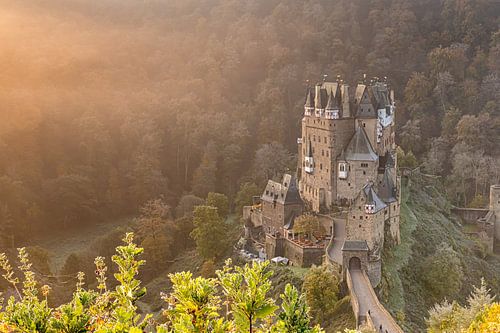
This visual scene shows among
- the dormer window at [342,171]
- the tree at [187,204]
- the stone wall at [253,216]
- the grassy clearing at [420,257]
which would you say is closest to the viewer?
the grassy clearing at [420,257]

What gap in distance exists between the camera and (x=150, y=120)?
9050 centimetres

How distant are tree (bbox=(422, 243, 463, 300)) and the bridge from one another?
22.5 feet

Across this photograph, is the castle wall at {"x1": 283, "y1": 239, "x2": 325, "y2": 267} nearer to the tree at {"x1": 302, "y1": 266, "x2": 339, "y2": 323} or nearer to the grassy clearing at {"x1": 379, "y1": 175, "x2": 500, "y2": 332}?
the grassy clearing at {"x1": 379, "y1": 175, "x2": 500, "y2": 332}

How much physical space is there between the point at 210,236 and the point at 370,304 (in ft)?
67.9

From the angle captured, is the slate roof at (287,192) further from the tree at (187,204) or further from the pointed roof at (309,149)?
the tree at (187,204)

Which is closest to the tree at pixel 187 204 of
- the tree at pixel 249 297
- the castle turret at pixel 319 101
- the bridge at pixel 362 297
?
the castle turret at pixel 319 101

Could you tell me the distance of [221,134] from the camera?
89812 mm

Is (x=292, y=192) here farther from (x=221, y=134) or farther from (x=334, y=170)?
(x=221, y=134)

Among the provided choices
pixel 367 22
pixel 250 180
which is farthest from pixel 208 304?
pixel 367 22

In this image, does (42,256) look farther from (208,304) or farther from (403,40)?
(403,40)

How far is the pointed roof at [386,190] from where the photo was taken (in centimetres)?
4378

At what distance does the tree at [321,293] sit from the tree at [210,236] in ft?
55.1

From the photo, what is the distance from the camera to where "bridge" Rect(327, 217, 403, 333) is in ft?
108

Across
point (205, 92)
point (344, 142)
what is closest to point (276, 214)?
point (344, 142)
